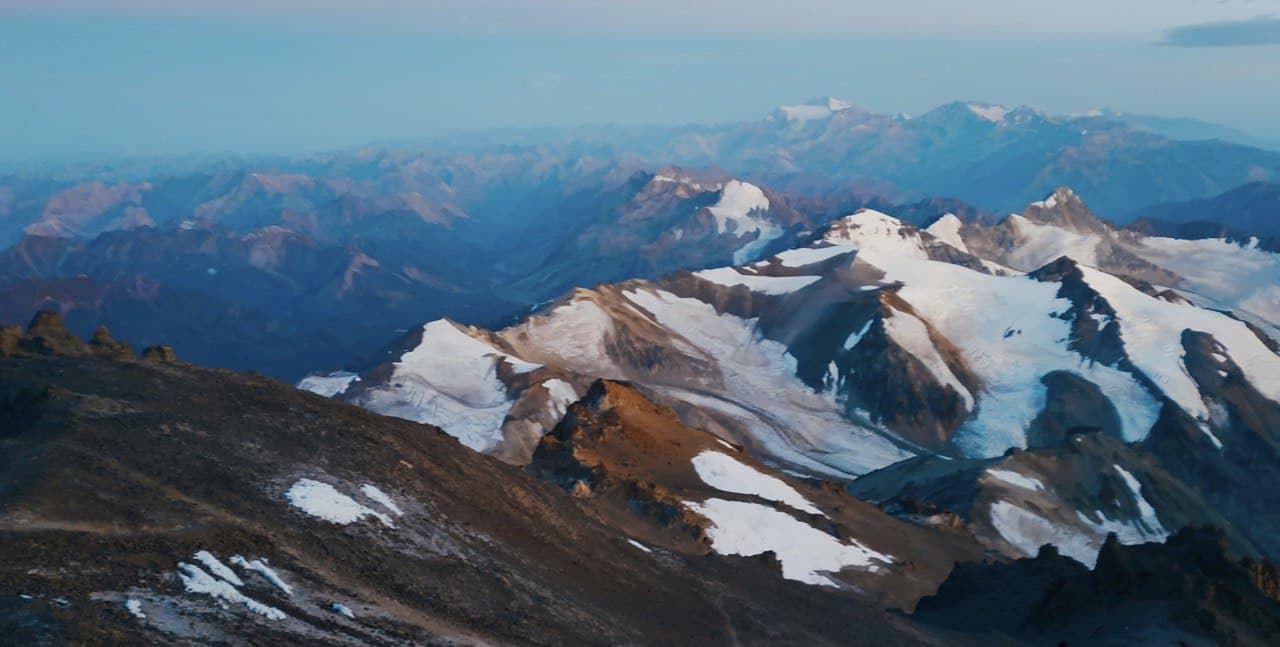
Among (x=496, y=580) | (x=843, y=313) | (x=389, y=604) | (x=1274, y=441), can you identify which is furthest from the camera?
(x=843, y=313)

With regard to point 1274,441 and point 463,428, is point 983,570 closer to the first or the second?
point 463,428

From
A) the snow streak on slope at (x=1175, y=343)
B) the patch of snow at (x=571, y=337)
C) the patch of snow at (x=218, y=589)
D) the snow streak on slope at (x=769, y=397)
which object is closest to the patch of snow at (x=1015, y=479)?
the snow streak on slope at (x=769, y=397)

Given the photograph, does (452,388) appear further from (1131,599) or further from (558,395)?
(1131,599)

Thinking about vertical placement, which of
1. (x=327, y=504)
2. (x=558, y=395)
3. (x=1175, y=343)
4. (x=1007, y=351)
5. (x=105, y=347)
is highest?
(x=327, y=504)

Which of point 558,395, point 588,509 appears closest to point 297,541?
point 588,509

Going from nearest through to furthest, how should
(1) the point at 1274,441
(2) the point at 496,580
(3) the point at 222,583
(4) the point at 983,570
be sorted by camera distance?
(3) the point at 222,583, (2) the point at 496,580, (4) the point at 983,570, (1) the point at 1274,441

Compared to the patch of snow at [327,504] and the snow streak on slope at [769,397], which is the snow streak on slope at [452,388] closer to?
the snow streak on slope at [769,397]

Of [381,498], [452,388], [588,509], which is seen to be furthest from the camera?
[452,388]

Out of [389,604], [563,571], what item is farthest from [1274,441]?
[389,604]
